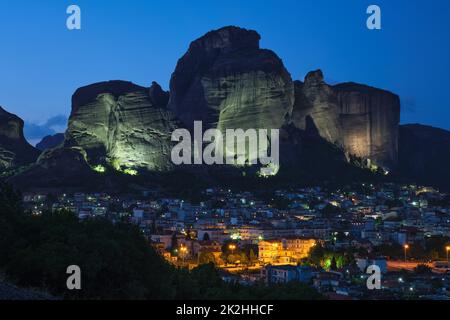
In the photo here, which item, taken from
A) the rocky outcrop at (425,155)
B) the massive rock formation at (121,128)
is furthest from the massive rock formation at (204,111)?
the rocky outcrop at (425,155)

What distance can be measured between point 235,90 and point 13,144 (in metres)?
33.4

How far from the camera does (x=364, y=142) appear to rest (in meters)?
111

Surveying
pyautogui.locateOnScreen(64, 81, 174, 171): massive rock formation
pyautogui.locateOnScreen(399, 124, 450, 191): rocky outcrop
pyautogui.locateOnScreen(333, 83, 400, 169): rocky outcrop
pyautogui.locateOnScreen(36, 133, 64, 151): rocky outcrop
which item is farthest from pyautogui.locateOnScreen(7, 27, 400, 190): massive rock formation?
pyautogui.locateOnScreen(36, 133, 64, 151): rocky outcrop

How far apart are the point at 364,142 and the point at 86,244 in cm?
9649

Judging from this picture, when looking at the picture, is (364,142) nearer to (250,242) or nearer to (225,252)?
(250,242)

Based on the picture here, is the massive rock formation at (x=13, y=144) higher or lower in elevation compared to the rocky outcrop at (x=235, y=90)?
lower

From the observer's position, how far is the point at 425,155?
136000 mm

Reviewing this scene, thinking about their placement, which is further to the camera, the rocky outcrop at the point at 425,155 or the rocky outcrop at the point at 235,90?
the rocky outcrop at the point at 425,155

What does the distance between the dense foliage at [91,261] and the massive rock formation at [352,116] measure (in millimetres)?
82460

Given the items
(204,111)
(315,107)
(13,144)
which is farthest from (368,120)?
(13,144)

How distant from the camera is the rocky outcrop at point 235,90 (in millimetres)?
89812

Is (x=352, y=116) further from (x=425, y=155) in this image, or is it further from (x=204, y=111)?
(x=425, y=155)

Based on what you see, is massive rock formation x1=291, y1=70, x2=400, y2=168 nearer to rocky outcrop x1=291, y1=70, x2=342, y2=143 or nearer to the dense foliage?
rocky outcrop x1=291, y1=70, x2=342, y2=143

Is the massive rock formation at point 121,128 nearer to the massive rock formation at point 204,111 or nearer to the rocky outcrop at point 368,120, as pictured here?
the massive rock formation at point 204,111
